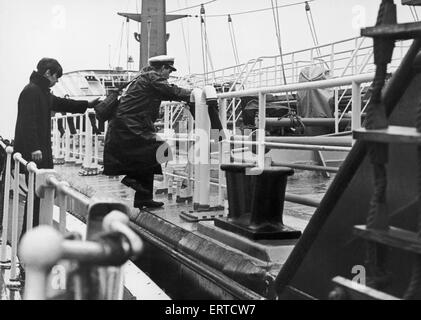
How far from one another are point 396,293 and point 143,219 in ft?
14.1

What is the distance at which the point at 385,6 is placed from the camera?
2301 millimetres

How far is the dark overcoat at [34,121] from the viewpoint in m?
5.36

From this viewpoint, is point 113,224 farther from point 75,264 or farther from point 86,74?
point 86,74

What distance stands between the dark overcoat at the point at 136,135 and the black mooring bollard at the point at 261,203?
6.55 ft

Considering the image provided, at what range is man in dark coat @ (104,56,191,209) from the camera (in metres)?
6.62

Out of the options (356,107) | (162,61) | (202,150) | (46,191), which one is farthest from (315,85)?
(162,61)

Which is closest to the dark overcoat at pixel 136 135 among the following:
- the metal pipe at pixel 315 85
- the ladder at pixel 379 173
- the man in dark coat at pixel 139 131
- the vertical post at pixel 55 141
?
the man in dark coat at pixel 139 131

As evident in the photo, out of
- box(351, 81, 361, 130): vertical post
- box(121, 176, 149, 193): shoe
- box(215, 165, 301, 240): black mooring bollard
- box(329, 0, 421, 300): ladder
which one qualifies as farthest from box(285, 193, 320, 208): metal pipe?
box(329, 0, 421, 300): ladder

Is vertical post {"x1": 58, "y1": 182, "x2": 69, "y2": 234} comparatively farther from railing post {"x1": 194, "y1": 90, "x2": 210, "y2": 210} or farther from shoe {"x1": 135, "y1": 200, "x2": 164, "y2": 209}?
shoe {"x1": 135, "y1": 200, "x2": 164, "y2": 209}

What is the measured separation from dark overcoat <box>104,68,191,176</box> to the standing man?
1.25m

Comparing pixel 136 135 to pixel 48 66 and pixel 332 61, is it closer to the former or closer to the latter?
pixel 48 66

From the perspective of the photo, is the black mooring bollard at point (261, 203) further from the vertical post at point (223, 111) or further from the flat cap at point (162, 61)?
the flat cap at point (162, 61)

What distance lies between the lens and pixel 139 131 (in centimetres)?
670
